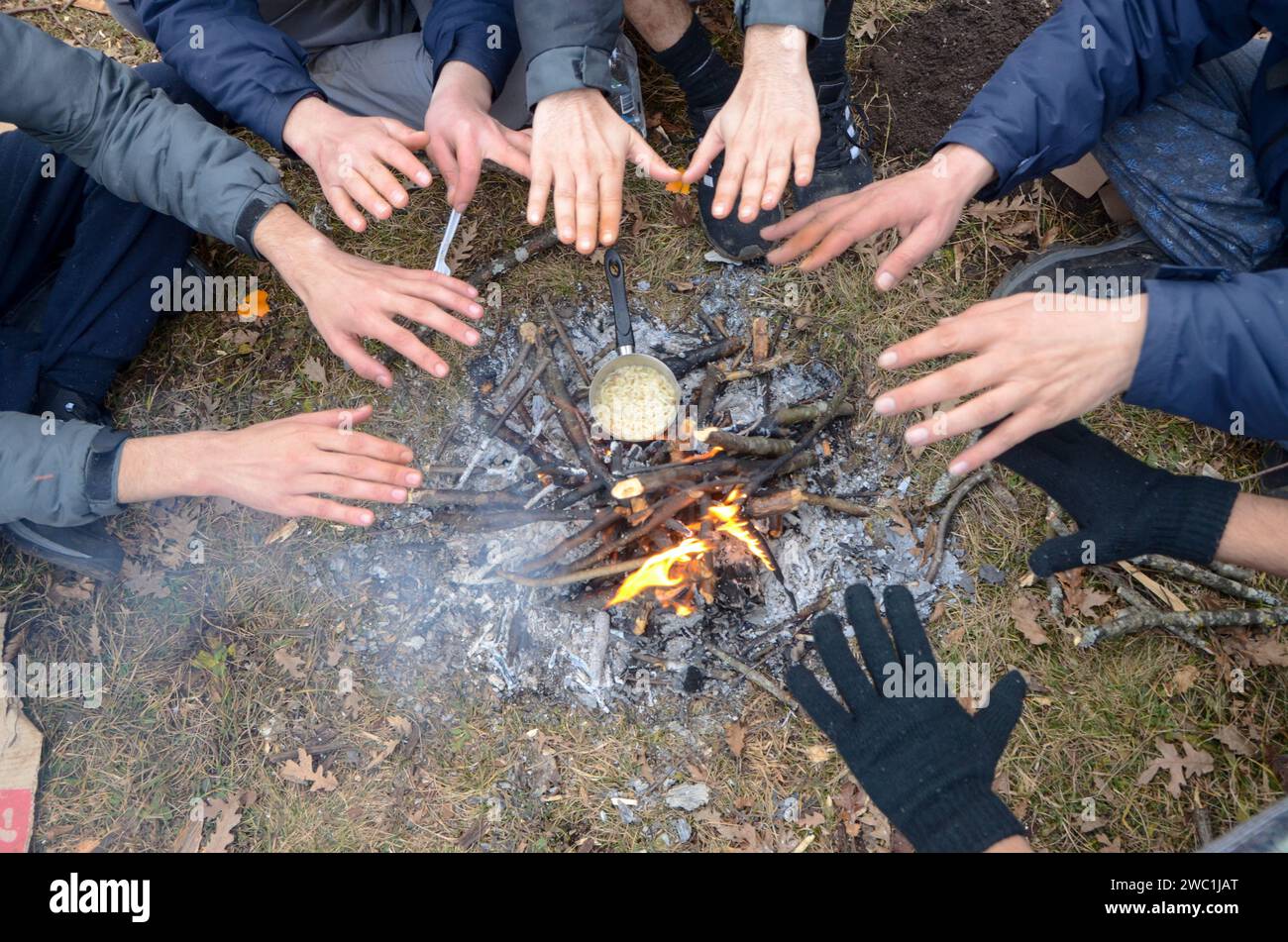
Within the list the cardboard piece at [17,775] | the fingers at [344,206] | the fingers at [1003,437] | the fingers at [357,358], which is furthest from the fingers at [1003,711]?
the cardboard piece at [17,775]

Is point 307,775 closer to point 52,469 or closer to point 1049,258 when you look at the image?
point 52,469

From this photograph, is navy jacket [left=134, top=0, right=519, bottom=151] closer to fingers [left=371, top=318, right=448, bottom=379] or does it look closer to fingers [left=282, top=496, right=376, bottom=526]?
fingers [left=371, top=318, right=448, bottom=379]

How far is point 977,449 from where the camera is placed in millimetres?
2490

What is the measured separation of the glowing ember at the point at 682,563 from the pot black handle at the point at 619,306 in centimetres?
94

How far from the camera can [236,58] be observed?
3348 millimetres

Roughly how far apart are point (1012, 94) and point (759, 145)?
1.12 m

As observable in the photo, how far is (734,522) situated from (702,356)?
3.09ft

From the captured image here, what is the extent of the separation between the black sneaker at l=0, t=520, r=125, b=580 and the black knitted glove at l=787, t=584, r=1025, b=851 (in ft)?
11.0

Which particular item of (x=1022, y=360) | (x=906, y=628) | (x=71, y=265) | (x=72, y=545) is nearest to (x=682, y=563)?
(x=906, y=628)
